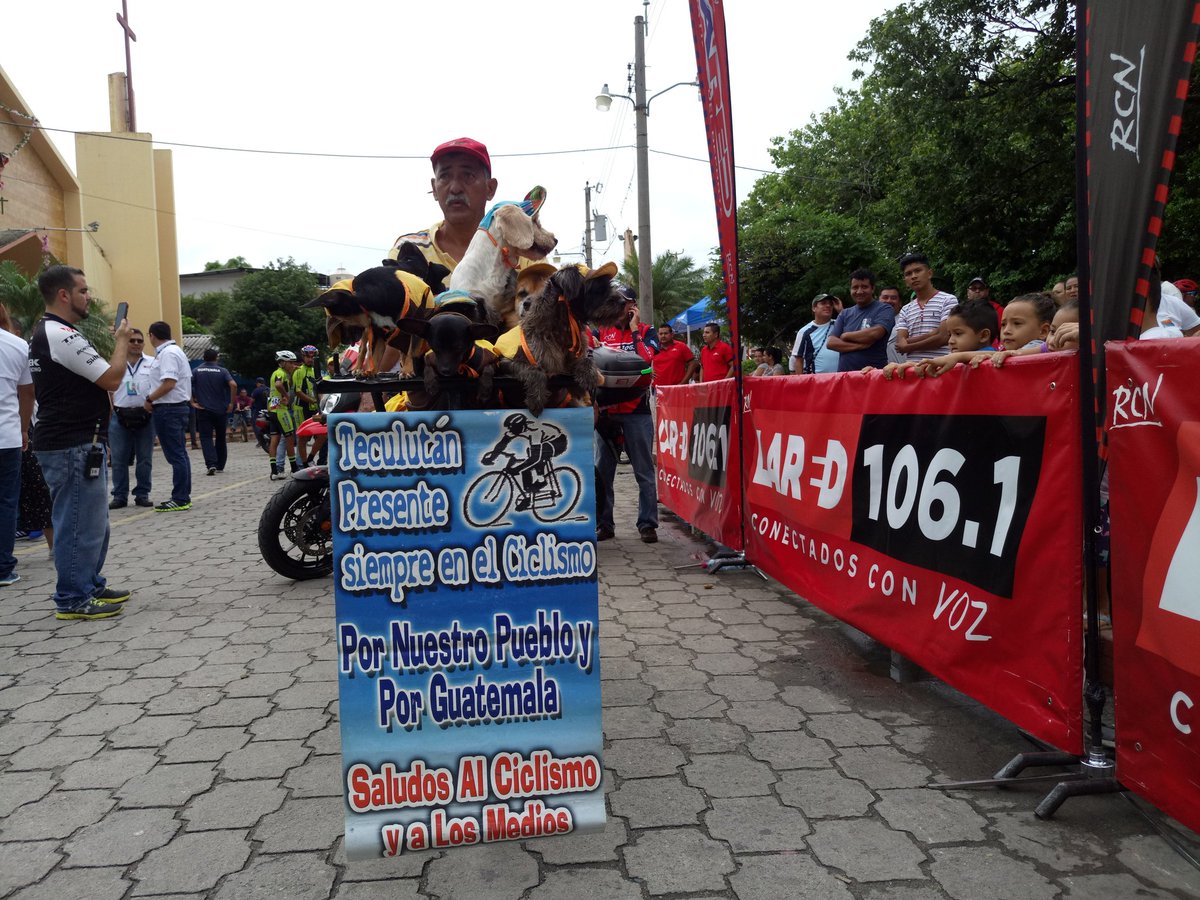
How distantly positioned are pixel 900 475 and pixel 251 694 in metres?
2.97

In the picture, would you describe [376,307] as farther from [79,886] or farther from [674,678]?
[674,678]

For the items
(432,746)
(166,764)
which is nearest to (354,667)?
(432,746)

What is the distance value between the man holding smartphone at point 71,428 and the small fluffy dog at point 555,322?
3464 mm

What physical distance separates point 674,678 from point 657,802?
1.12 m

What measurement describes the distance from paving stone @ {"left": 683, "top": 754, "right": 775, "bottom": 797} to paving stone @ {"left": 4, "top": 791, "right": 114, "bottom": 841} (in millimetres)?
1928

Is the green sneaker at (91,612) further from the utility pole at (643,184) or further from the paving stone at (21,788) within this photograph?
the utility pole at (643,184)

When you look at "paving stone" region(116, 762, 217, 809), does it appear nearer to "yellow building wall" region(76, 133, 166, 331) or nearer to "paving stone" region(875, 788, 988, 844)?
"paving stone" region(875, 788, 988, 844)

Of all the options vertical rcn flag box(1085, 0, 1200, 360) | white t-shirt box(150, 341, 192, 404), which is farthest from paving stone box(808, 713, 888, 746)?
white t-shirt box(150, 341, 192, 404)

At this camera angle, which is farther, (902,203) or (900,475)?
(902,203)

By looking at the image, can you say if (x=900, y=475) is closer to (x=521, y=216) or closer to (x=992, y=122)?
(x=521, y=216)

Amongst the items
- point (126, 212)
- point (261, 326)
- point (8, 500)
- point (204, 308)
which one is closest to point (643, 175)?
point (8, 500)

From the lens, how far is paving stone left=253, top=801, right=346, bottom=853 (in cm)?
237

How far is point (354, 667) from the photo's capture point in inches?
83.8

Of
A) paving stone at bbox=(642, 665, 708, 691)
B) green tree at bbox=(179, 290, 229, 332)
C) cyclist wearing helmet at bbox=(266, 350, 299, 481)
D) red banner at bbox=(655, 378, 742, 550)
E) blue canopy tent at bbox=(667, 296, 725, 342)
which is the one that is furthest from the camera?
green tree at bbox=(179, 290, 229, 332)
